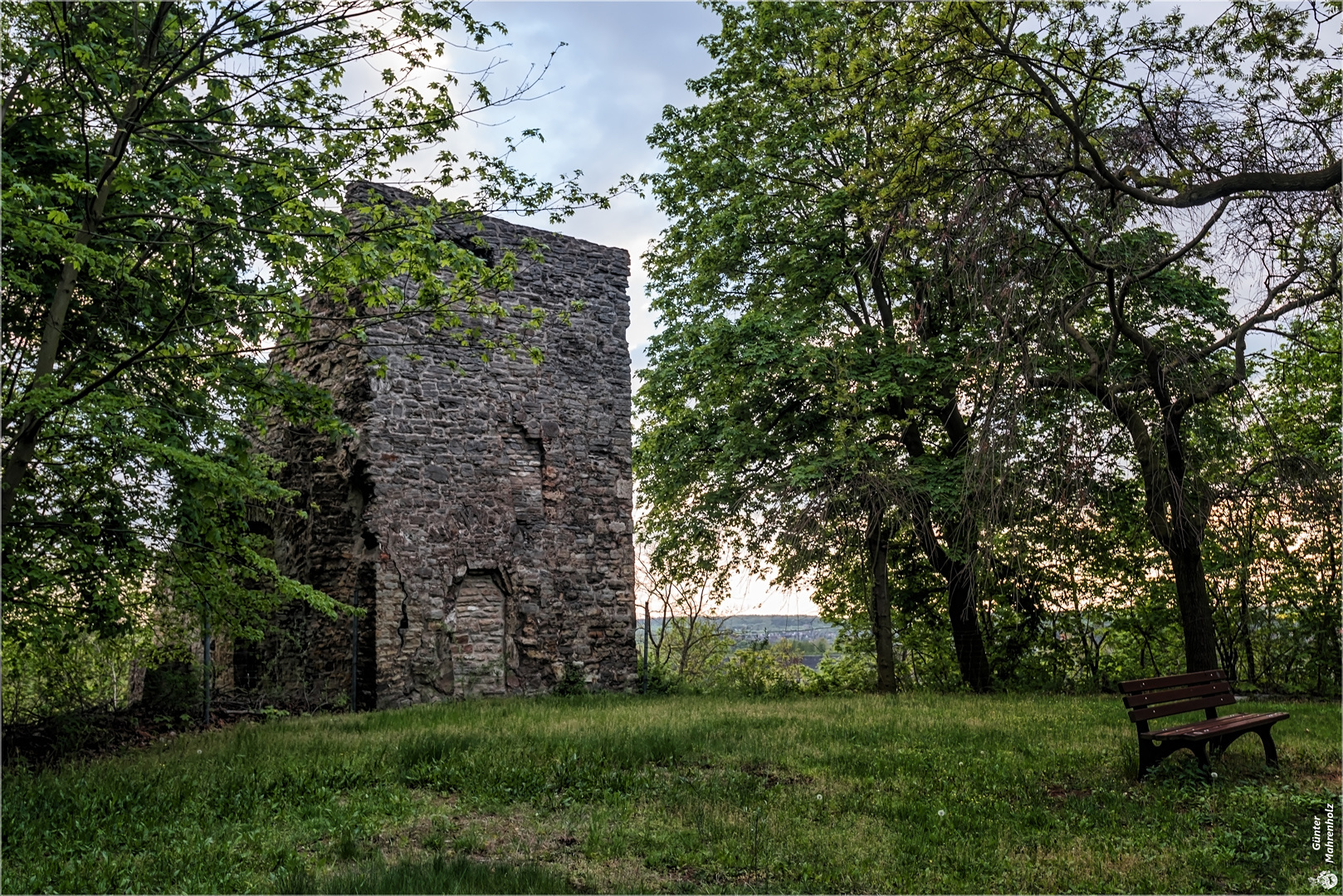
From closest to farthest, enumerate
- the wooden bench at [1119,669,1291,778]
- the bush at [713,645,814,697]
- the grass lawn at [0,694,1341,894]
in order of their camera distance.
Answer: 1. the grass lawn at [0,694,1341,894]
2. the wooden bench at [1119,669,1291,778]
3. the bush at [713,645,814,697]

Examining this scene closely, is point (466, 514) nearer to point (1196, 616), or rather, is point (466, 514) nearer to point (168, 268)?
point (168, 268)

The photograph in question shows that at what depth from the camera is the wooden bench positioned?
6.50 meters

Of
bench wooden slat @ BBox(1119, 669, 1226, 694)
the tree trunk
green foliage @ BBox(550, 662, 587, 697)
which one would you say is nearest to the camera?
bench wooden slat @ BBox(1119, 669, 1226, 694)

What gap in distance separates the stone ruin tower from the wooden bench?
28.3 feet

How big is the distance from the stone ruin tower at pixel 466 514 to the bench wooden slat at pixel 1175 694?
340 inches

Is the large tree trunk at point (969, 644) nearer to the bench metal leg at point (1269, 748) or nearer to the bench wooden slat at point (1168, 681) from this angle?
the bench wooden slat at point (1168, 681)

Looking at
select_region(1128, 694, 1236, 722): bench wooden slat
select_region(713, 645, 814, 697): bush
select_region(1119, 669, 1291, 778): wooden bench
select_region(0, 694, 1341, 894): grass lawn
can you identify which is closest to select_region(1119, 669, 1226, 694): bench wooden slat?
select_region(1119, 669, 1291, 778): wooden bench

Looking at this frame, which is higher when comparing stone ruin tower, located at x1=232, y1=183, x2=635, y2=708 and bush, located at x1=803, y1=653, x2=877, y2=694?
stone ruin tower, located at x1=232, y1=183, x2=635, y2=708

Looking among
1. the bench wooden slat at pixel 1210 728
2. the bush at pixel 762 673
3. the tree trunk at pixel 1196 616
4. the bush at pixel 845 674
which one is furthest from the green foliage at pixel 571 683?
the bench wooden slat at pixel 1210 728

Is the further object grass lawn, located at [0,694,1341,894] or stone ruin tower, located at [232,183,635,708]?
stone ruin tower, located at [232,183,635,708]

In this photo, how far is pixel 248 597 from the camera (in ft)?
27.1

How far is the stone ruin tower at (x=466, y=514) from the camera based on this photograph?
12461mm

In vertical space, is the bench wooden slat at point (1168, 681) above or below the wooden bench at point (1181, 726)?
above

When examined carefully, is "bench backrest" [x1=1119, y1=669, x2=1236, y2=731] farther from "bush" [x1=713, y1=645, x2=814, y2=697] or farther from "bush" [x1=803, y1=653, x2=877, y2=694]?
"bush" [x1=803, y1=653, x2=877, y2=694]
